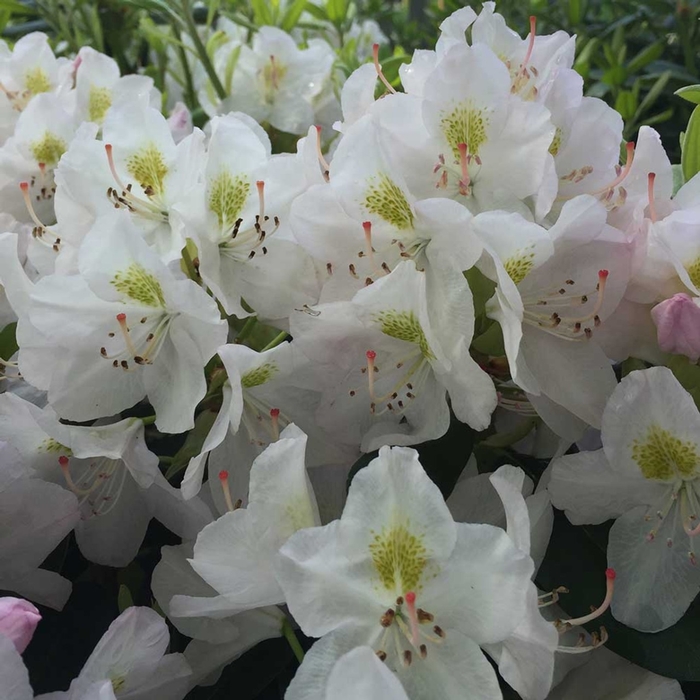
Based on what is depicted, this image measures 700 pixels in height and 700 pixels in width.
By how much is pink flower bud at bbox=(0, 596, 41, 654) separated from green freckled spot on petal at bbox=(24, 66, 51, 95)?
2.34ft

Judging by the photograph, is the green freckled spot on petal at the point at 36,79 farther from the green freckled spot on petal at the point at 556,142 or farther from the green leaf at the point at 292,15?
the green freckled spot on petal at the point at 556,142

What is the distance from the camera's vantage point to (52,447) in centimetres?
70

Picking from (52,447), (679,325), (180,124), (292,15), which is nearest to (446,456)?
(679,325)

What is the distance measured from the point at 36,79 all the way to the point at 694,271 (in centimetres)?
77

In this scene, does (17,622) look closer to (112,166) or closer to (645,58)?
(112,166)

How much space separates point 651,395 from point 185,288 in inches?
11.8

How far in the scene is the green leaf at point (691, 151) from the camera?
72cm

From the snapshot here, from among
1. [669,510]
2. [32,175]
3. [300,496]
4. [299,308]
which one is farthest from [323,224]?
[32,175]

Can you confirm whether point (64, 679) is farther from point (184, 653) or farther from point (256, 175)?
point (256, 175)

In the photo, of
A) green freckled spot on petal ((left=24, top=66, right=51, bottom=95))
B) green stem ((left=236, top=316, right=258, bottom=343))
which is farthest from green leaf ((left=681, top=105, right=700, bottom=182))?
green freckled spot on petal ((left=24, top=66, right=51, bottom=95))

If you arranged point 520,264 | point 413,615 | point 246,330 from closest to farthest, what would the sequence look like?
1. point 413,615
2. point 520,264
3. point 246,330

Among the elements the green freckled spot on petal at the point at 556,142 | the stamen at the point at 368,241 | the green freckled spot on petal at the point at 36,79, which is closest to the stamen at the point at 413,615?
the stamen at the point at 368,241

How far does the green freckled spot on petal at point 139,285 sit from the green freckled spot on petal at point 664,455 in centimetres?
33

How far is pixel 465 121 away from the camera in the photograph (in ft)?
2.12
